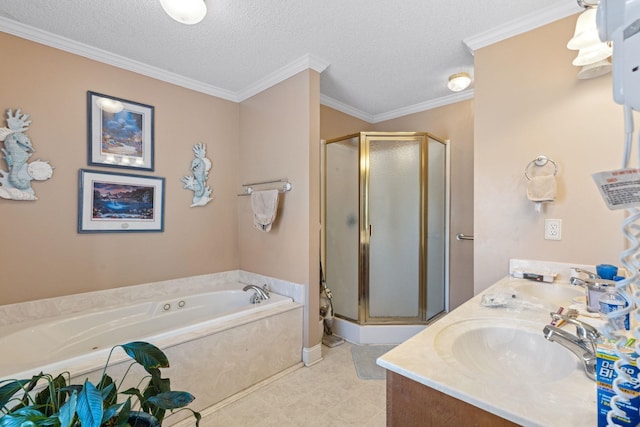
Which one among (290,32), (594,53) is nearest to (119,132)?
(290,32)

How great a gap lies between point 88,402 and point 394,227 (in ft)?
8.64

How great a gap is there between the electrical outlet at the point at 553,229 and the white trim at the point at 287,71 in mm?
1967

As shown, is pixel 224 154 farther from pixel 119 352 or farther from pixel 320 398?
pixel 320 398

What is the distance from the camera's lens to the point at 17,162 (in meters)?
1.92

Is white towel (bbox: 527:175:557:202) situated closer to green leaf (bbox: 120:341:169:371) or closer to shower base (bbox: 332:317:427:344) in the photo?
shower base (bbox: 332:317:427:344)

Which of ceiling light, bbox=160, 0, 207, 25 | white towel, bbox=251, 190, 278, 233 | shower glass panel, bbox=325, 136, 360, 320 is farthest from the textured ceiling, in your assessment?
white towel, bbox=251, 190, 278, 233

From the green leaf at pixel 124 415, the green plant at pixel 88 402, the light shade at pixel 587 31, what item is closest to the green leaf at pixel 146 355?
the green plant at pixel 88 402

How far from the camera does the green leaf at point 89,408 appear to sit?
72 centimetres

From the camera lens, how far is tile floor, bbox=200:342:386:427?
1.74 metres

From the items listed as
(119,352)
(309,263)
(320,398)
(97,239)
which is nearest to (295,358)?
(320,398)

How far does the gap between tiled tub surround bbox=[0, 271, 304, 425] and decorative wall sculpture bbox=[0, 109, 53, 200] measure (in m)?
0.76

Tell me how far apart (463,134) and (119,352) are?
3353 millimetres

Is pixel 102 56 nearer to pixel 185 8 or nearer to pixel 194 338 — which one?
pixel 185 8

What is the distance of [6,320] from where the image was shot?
6.20ft
